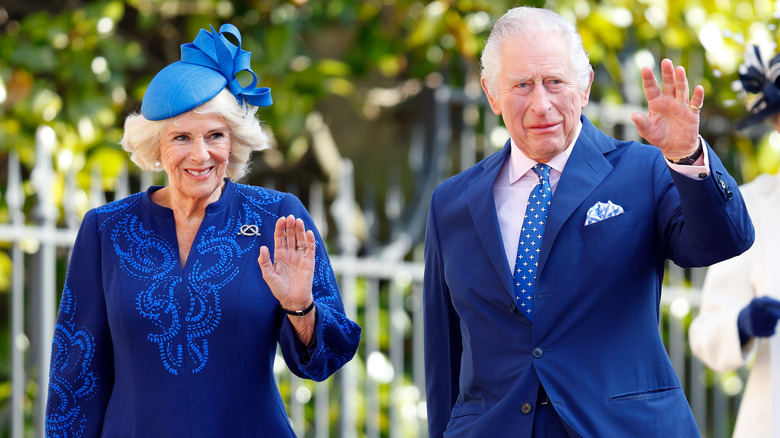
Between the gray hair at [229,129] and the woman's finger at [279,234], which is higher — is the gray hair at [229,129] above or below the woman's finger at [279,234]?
above

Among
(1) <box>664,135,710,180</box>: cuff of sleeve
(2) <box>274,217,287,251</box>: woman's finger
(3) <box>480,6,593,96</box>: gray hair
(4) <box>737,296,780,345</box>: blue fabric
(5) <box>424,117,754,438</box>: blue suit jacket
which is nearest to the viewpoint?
(1) <box>664,135,710,180</box>: cuff of sleeve

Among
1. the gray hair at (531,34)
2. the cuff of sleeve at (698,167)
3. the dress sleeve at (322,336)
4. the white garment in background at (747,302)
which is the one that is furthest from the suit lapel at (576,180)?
the white garment in background at (747,302)

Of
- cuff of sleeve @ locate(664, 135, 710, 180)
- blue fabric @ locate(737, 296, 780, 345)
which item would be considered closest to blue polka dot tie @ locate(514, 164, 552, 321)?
cuff of sleeve @ locate(664, 135, 710, 180)

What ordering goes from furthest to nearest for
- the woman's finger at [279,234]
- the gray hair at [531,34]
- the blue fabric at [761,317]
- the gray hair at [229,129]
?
the blue fabric at [761,317]
the gray hair at [229,129]
the woman's finger at [279,234]
the gray hair at [531,34]

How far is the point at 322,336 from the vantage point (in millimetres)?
2787

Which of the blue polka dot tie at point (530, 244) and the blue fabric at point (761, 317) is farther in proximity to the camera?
the blue fabric at point (761, 317)

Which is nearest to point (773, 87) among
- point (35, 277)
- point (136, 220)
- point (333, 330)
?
point (333, 330)

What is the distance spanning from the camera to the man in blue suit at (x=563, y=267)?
2.54m

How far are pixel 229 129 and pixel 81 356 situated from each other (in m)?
0.67

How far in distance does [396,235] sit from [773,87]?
1767 millimetres

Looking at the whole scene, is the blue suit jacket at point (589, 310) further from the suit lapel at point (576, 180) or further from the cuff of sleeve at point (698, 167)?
the cuff of sleeve at point (698, 167)

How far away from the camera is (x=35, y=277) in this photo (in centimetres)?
410

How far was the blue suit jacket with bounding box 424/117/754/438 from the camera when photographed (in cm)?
253

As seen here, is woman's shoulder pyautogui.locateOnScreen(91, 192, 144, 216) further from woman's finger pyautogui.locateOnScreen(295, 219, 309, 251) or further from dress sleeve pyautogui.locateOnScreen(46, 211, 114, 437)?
woman's finger pyautogui.locateOnScreen(295, 219, 309, 251)
